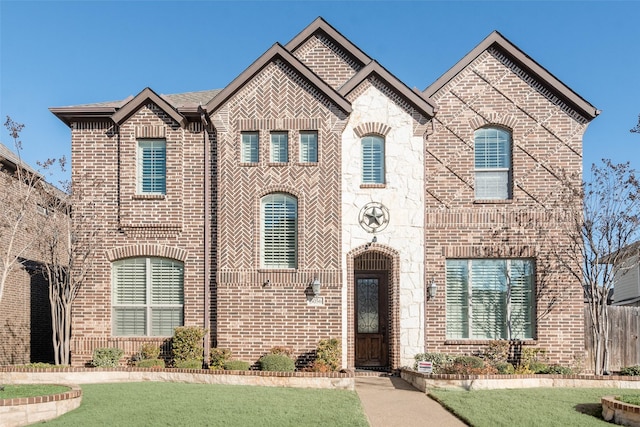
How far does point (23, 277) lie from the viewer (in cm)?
1919

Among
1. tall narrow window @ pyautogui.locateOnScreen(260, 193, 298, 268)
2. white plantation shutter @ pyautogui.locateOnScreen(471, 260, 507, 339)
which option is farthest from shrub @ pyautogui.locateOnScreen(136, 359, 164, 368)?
white plantation shutter @ pyautogui.locateOnScreen(471, 260, 507, 339)

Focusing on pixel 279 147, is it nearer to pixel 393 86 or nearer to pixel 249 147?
pixel 249 147

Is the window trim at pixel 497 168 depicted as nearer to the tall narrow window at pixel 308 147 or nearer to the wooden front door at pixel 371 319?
the wooden front door at pixel 371 319

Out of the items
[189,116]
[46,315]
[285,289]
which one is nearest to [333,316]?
[285,289]

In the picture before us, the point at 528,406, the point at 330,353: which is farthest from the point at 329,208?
the point at 528,406

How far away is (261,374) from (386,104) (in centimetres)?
770

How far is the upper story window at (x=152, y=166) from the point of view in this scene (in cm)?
1656

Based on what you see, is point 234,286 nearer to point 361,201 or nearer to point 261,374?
point 261,374

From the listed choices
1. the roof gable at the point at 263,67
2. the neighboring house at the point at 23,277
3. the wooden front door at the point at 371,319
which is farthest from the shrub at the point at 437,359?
the neighboring house at the point at 23,277

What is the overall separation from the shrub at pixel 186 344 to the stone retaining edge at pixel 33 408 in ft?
14.9

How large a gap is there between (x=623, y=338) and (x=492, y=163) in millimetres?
6436

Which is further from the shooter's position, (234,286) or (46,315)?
(46,315)

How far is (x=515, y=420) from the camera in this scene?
33.3ft

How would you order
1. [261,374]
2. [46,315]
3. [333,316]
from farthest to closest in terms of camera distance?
[46,315] → [333,316] → [261,374]
